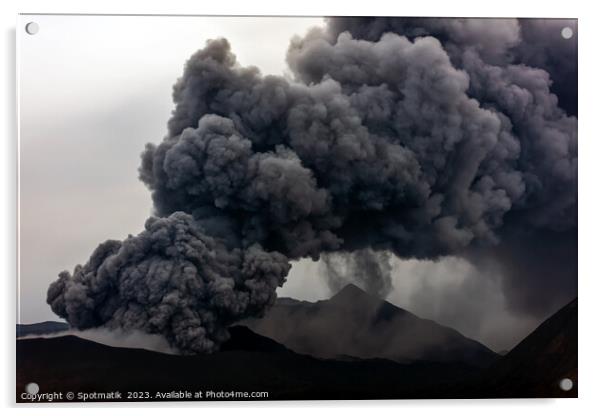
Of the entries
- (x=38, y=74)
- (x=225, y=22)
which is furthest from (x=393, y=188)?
(x=38, y=74)

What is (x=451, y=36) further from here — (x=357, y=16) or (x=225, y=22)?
(x=225, y=22)

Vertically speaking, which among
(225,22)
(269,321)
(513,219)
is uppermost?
(225,22)

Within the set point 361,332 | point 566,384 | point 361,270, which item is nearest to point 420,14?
point 361,270

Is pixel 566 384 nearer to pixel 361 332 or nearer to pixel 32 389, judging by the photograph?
pixel 361 332

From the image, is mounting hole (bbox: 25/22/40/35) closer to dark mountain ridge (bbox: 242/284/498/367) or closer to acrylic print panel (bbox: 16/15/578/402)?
acrylic print panel (bbox: 16/15/578/402)

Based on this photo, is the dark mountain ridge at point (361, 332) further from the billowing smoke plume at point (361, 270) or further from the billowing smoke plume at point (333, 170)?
the billowing smoke plume at point (333, 170)

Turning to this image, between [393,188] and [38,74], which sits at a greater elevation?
[38,74]
